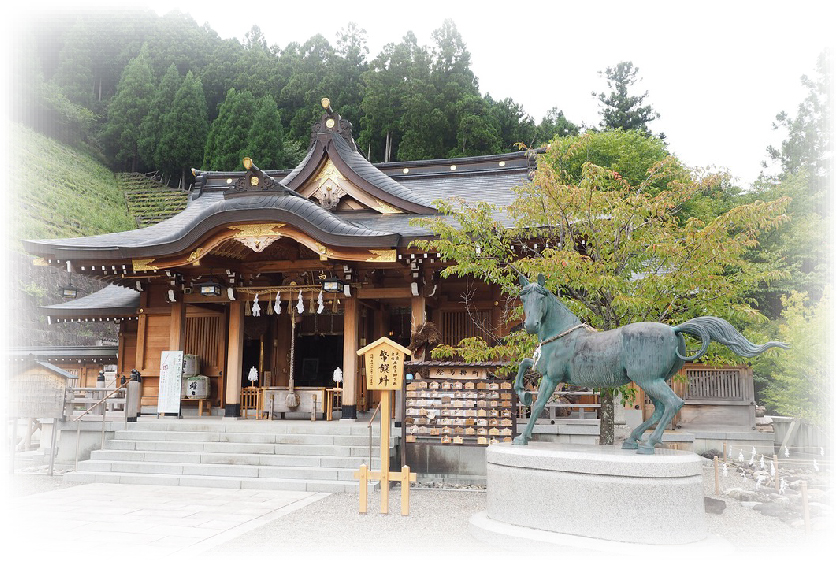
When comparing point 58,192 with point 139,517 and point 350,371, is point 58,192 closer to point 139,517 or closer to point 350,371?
point 350,371

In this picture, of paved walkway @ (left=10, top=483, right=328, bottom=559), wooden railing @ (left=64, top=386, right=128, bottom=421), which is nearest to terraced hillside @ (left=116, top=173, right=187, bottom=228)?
wooden railing @ (left=64, top=386, right=128, bottom=421)

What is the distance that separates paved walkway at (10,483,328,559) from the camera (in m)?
5.72

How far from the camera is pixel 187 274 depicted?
1295 centimetres

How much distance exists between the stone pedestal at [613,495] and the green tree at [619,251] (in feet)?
8.17

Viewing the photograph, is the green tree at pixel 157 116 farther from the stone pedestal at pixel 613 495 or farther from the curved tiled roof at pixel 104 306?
the stone pedestal at pixel 613 495

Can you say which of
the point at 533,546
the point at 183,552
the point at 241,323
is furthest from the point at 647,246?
the point at 241,323

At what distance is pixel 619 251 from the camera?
814cm

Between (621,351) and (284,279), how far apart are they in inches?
347

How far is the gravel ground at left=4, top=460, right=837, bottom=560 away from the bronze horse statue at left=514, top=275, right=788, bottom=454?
134 centimetres

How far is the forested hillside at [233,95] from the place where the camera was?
37656 mm

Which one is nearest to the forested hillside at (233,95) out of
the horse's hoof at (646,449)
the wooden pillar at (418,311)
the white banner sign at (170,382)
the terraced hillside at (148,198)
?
the terraced hillside at (148,198)

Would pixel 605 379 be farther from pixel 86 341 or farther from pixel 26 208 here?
pixel 26 208

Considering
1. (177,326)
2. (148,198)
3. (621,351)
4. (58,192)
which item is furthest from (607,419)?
(148,198)

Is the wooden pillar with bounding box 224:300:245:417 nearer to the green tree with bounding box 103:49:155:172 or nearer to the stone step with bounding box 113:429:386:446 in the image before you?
the stone step with bounding box 113:429:386:446
